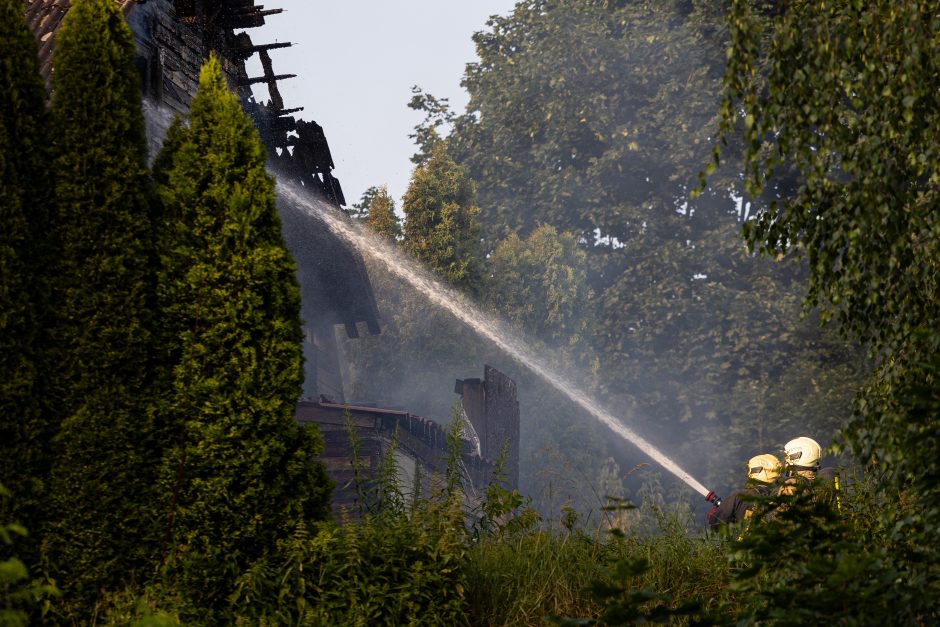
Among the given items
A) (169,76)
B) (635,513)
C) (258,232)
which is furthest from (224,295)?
(635,513)

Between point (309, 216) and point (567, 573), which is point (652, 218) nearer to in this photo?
point (309, 216)

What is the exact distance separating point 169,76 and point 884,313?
30.3 ft

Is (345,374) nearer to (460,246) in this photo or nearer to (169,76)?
(460,246)

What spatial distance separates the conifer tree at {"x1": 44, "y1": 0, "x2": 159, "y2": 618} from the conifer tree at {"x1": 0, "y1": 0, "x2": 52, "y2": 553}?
0.34 ft

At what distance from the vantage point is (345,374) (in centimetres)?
3406

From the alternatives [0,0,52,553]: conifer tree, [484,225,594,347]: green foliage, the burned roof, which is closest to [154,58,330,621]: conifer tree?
[0,0,52,553]: conifer tree

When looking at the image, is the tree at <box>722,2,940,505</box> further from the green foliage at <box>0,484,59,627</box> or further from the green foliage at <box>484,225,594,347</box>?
the green foliage at <box>484,225,594,347</box>

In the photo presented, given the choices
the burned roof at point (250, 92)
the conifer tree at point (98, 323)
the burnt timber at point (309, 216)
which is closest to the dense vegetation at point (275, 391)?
the conifer tree at point (98, 323)

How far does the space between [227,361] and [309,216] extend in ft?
33.3

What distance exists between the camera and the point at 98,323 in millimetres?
6418

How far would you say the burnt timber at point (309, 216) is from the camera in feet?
39.2

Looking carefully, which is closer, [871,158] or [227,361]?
[871,158]

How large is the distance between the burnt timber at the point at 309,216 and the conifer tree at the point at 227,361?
3.95 m

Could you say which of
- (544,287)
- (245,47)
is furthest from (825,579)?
(544,287)
